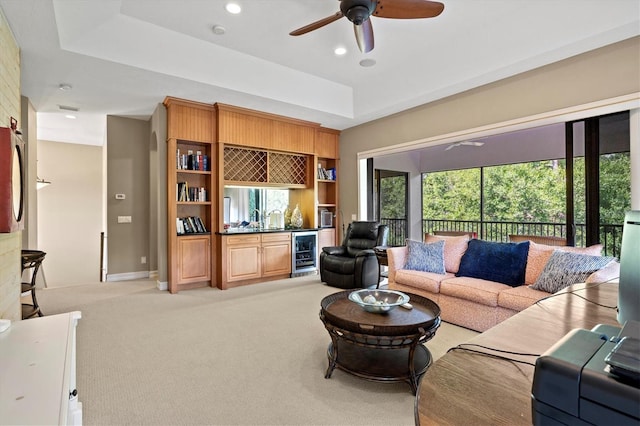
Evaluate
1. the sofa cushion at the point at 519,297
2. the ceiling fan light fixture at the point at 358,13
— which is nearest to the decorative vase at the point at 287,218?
the sofa cushion at the point at 519,297

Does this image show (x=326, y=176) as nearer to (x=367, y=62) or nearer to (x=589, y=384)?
(x=367, y=62)

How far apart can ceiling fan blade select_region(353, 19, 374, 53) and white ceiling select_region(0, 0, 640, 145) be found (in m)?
0.60

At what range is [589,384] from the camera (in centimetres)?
47

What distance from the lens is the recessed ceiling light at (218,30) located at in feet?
11.9

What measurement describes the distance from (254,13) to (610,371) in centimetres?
390

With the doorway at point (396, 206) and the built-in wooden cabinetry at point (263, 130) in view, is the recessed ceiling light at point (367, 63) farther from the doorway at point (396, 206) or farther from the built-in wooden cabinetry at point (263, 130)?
the doorway at point (396, 206)

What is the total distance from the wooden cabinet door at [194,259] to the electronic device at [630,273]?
494 centimetres

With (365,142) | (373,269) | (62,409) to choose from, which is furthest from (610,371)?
(365,142)

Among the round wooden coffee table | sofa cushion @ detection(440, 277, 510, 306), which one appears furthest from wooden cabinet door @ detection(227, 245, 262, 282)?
sofa cushion @ detection(440, 277, 510, 306)

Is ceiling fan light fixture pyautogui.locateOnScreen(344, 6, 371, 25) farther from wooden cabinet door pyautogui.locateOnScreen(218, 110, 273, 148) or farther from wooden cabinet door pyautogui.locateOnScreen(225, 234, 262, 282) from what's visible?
wooden cabinet door pyautogui.locateOnScreen(225, 234, 262, 282)

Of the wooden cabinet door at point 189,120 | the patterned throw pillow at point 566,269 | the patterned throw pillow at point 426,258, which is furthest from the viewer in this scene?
the wooden cabinet door at point 189,120

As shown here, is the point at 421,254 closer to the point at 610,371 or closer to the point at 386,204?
the point at 610,371

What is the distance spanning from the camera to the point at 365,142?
6078 millimetres

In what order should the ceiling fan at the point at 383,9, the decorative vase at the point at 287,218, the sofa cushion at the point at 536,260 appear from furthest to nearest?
1. the decorative vase at the point at 287,218
2. the sofa cushion at the point at 536,260
3. the ceiling fan at the point at 383,9
